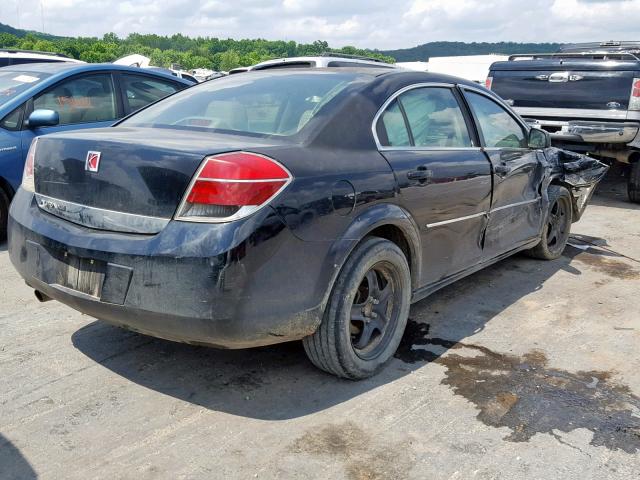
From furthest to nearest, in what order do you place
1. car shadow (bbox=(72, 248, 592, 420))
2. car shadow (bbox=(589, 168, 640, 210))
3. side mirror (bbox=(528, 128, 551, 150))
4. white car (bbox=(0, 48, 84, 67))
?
1. white car (bbox=(0, 48, 84, 67))
2. car shadow (bbox=(589, 168, 640, 210))
3. side mirror (bbox=(528, 128, 551, 150))
4. car shadow (bbox=(72, 248, 592, 420))

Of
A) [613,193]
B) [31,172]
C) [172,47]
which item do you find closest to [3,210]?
[31,172]

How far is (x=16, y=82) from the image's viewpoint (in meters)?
6.38

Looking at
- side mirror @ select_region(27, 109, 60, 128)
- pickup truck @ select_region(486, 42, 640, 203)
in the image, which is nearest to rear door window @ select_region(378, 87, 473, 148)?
side mirror @ select_region(27, 109, 60, 128)

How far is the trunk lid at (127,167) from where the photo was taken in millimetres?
2854

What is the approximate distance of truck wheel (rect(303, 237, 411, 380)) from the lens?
3221 millimetres

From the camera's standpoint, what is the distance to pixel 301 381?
343 cm

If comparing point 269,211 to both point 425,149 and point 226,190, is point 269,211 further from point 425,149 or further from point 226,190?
point 425,149

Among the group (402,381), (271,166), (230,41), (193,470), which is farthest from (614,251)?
(230,41)

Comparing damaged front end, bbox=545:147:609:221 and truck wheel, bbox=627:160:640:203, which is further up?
damaged front end, bbox=545:147:609:221

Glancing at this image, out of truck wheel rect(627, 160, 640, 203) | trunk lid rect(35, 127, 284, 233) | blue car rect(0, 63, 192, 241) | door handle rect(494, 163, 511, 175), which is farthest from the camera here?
truck wheel rect(627, 160, 640, 203)

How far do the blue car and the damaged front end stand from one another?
13.8ft

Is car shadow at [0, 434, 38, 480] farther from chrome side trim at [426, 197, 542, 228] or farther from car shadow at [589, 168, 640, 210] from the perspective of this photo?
car shadow at [589, 168, 640, 210]

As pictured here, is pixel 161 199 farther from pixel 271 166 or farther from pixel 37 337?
pixel 37 337

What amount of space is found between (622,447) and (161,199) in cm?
230
